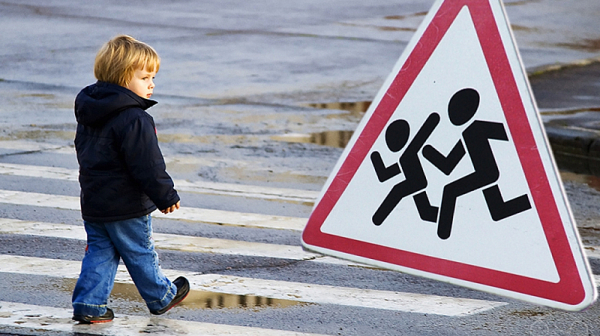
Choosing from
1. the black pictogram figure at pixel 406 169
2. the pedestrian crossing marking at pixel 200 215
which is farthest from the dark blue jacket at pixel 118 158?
the pedestrian crossing marking at pixel 200 215

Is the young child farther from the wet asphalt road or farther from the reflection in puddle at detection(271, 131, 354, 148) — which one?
the reflection in puddle at detection(271, 131, 354, 148)

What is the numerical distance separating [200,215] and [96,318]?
2301 mm

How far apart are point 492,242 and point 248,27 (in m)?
14.8

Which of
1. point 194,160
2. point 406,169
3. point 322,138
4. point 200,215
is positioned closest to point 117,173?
point 406,169

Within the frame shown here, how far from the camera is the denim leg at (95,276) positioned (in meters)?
4.08

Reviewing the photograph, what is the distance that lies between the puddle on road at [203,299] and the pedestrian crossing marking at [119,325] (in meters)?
0.21

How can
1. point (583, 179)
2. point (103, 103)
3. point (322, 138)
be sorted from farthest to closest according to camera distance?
point (322, 138)
point (583, 179)
point (103, 103)

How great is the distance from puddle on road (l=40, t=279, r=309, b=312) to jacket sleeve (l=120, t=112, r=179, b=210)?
29.0 inches

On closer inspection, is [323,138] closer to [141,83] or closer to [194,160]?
[194,160]

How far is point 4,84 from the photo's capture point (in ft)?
37.0

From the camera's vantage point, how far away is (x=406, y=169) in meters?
3.08

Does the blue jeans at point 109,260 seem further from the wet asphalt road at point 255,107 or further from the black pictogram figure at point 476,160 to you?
the black pictogram figure at point 476,160

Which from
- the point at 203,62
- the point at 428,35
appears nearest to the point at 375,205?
the point at 428,35

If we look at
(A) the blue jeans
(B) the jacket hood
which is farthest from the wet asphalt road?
(B) the jacket hood
